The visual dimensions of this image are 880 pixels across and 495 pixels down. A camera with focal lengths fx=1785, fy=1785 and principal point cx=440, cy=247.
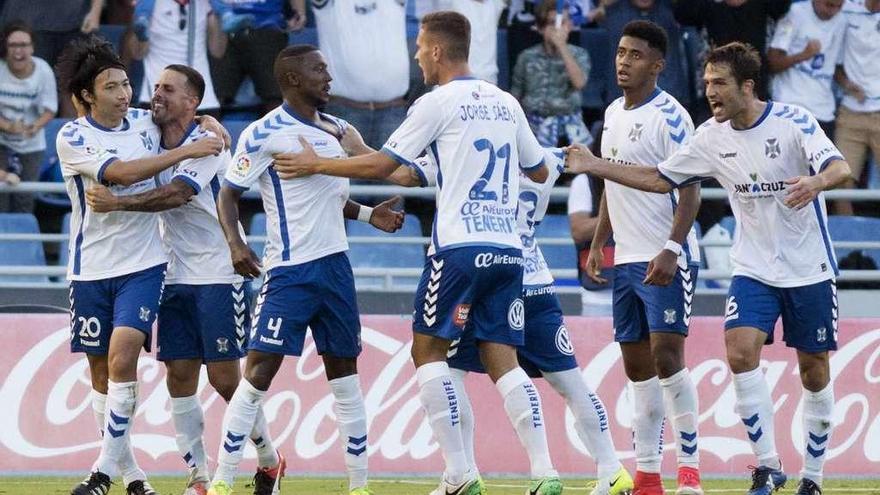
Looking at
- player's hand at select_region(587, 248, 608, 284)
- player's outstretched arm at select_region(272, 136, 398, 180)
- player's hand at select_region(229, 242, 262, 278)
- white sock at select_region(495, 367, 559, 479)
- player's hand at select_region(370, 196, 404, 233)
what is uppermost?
player's outstretched arm at select_region(272, 136, 398, 180)

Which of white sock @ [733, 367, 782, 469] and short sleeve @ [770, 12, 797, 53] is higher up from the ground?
short sleeve @ [770, 12, 797, 53]

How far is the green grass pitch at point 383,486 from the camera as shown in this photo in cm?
1179

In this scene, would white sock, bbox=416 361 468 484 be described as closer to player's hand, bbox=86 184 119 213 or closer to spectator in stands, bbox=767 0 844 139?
player's hand, bbox=86 184 119 213

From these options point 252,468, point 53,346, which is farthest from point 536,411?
point 53,346

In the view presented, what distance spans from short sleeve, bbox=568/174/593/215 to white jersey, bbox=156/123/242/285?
367 centimetres

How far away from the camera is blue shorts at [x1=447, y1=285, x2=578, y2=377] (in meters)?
10.4

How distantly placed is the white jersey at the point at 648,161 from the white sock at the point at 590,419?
3.60ft

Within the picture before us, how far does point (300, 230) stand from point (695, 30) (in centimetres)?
804

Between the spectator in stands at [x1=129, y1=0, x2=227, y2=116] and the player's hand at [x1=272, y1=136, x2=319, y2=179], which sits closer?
the player's hand at [x1=272, y1=136, x2=319, y2=179]

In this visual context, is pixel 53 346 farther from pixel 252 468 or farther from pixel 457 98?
pixel 457 98

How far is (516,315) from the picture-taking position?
32.4 ft

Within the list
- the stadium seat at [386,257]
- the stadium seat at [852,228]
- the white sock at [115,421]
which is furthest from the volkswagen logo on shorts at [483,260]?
the stadium seat at [852,228]

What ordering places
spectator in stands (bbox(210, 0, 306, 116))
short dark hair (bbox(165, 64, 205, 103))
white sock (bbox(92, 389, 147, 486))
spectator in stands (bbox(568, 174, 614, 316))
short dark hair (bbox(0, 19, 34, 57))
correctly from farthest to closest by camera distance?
1. spectator in stands (bbox(210, 0, 306, 116))
2. short dark hair (bbox(0, 19, 34, 57))
3. spectator in stands (bbox(568, 174, 614, 316))
4. short dark hair (bbox(165, 64, 205, 103))
5. white sock (bbox(92, 389, 147, 486))

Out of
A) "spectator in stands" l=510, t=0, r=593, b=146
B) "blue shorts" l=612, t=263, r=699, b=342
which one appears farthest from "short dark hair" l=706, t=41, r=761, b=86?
"spectator in stands" l=510, t=0, r=593, b=146
